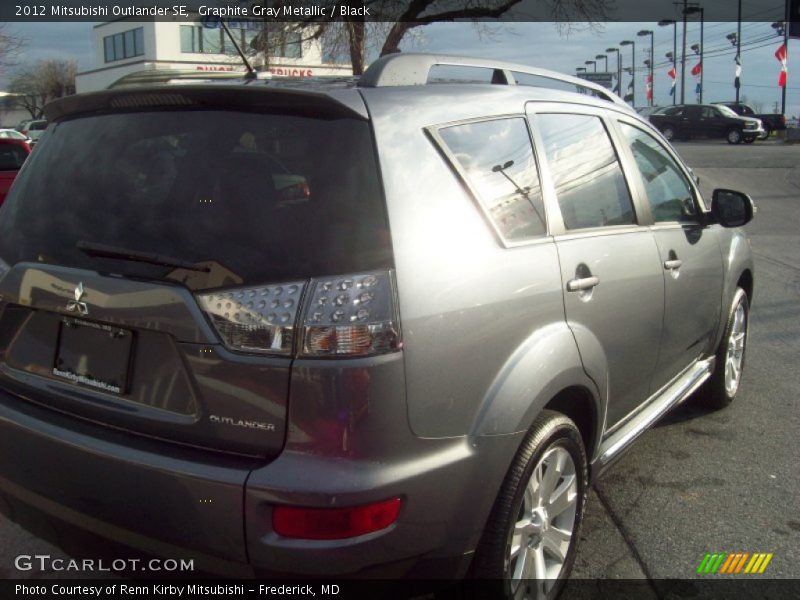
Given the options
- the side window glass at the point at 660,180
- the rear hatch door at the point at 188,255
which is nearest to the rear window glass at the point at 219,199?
the rear hatch door at the point at 188,255

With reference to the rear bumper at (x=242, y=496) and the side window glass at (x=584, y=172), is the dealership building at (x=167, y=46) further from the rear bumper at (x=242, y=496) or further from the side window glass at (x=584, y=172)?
the rear bumper at (x=242, y=496)

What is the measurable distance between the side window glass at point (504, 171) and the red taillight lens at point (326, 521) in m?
0.99

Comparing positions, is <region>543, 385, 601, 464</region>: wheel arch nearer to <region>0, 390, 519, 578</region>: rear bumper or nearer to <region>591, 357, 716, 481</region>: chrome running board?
<region>591, 357, 716, 481</region>: chrome running board

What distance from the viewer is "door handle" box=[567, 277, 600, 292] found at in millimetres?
2836

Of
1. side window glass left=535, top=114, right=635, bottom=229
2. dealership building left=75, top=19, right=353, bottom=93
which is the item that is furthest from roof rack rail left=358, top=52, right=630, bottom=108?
dealership building left=75, top=19, right=353, bottom=93


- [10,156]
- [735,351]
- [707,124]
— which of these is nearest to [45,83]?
Result: [707,124]

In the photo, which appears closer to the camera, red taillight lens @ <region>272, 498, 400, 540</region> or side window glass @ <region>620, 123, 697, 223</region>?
red taillight lens @ <region>272, 498, 400, 540</region>

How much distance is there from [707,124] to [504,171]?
129 ft

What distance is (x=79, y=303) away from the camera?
2.41m

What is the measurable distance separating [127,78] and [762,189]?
19238 mm

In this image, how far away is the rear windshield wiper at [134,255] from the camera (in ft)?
7.36

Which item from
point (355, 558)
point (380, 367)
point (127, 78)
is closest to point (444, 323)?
point (380, 367)

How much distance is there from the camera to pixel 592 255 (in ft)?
9.99

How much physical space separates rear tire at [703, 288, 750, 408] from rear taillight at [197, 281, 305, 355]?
11.2 ft
